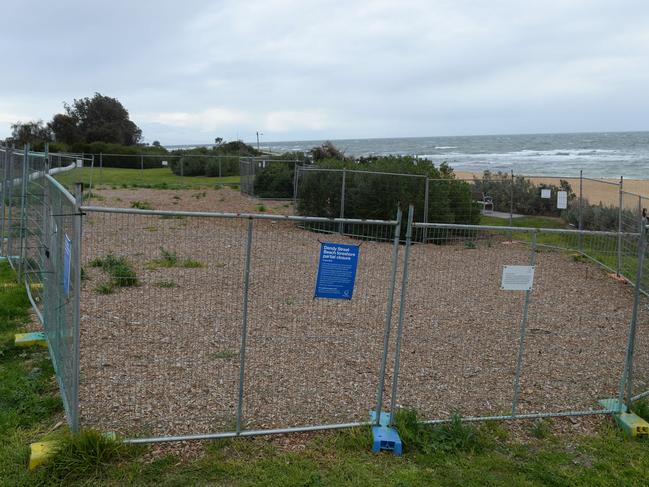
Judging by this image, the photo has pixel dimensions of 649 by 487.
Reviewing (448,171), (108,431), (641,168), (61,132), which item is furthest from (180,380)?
(61,132)

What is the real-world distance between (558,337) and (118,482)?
5.85 meters

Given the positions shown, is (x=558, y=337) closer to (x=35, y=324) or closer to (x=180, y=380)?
(x=180, y=380)

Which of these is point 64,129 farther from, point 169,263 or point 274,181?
point 169,263

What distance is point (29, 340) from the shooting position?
6.77 meters

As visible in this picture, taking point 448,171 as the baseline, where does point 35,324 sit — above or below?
below

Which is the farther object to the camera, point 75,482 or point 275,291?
point 275,291

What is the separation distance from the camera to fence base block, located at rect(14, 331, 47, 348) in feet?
22.2

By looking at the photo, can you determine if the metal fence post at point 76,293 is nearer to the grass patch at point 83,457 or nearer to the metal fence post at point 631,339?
the grass patch at point 83,457

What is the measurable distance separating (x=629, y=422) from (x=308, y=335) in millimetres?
3501

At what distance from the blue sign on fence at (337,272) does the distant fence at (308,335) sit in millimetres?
22

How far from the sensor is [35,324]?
7555mm

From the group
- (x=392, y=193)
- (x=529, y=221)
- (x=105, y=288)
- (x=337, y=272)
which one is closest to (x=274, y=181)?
(x=392, y=193)

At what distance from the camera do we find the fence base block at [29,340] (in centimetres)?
676

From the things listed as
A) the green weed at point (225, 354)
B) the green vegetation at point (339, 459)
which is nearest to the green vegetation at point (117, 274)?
the green weed at point (225, 354)
